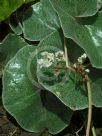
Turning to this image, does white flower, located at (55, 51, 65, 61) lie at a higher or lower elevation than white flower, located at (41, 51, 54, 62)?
lower

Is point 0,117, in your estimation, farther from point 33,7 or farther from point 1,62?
point 33,7

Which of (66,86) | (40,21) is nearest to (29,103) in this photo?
(66,86)

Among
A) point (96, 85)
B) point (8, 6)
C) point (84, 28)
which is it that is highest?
point (8, 6)

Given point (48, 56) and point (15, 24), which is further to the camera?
point (15, 24)

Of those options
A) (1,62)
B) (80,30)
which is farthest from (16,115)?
(80,30)

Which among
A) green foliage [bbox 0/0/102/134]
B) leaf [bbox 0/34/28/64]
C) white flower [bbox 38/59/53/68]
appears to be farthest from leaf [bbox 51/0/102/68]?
leaf [bbox 0/34/28/64]

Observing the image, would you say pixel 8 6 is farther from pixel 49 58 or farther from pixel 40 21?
pixel 49 58

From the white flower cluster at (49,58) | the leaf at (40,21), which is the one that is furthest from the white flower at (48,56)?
the leaf at (40,21)

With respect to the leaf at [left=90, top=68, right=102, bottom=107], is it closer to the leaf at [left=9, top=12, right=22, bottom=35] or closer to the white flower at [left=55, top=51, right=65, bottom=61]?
the white flower at [left=55, top=51, right=65, bottom=61]
